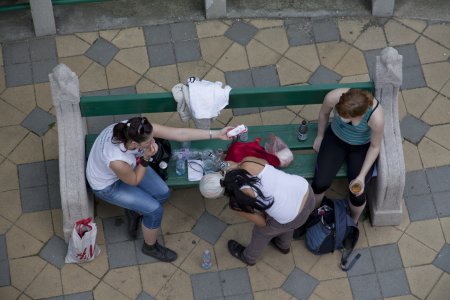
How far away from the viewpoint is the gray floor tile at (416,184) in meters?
7.51

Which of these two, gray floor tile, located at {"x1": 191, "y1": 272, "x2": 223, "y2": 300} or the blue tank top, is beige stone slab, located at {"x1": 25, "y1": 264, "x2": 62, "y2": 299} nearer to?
gray floor tile, located at {"x1": 191, "y1": 272, "x2": 223, "y2": 300}

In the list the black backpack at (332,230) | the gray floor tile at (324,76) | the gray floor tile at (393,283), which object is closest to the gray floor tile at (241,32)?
the gray floor tile at (324,76)

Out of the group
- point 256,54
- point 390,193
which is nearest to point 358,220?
point 390,193

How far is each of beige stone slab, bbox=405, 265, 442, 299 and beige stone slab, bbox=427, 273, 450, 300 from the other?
34 millimetres

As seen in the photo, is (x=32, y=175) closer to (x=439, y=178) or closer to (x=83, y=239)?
(x=83, y=239)

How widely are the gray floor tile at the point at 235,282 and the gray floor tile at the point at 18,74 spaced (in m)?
2.81

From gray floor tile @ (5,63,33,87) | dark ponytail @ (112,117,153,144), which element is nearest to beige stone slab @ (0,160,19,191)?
gray floor tile @ (5,63,33,87)

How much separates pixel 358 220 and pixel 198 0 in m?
2.94

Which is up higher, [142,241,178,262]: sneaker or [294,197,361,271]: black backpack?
[294,197,361,271]: black backpack

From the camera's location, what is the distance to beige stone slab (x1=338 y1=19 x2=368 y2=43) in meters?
8.38

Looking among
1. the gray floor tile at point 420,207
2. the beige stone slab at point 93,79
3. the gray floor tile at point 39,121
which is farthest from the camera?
the beige stone slab at point 93,79

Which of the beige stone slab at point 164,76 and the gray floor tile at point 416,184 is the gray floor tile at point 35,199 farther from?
the gray floor tile at point 416,184

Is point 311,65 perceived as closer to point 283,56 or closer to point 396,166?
point 283,56

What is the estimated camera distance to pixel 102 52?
8273 millimetres
